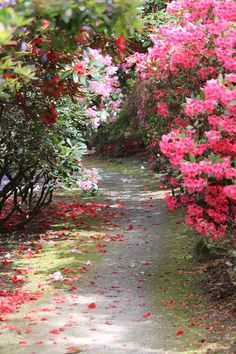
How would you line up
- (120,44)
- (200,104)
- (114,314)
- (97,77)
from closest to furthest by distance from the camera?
1. (200,104)
2. (114,314)
3. (120,44)
4. (97,77)

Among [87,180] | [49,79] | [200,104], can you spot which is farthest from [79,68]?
[87,180]

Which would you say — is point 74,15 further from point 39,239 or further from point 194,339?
point 39,239

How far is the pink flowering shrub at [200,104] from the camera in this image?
19.5ft

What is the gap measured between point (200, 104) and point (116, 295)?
7.45ft

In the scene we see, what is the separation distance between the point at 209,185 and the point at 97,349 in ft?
6.35

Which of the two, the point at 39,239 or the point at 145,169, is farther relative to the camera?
the point at 145,169

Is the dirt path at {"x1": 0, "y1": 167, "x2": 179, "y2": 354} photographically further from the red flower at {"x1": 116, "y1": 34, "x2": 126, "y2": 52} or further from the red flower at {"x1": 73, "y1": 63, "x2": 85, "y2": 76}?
the red flower at {"x1": 116, "y1": 34, "x2": 126, "y2": 52}

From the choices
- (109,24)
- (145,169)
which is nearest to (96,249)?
(109,24)

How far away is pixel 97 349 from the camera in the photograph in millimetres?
5371

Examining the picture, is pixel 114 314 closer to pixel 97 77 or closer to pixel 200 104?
pixel 200 104

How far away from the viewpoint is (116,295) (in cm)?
700

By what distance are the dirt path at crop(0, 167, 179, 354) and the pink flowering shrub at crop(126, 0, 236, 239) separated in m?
1.04

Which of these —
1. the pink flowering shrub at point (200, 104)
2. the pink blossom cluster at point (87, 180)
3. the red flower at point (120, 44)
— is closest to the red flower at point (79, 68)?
the red flower at point (120, 44)

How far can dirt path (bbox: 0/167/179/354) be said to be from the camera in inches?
216
